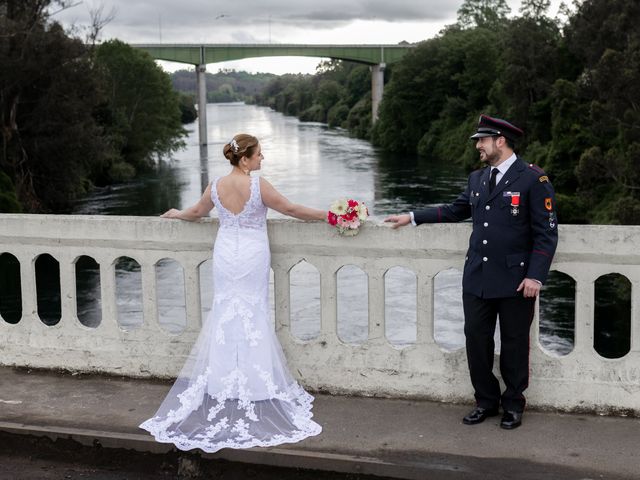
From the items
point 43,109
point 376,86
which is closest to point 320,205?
point 43,109

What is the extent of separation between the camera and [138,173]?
57938mm

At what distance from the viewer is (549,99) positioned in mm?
50219

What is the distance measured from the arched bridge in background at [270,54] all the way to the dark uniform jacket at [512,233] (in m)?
80.3

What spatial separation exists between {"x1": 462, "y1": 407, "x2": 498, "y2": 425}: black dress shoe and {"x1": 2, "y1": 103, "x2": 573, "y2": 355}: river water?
8.05 m

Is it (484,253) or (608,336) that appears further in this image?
(608,336)

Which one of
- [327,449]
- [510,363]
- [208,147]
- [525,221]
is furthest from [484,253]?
[208,147]

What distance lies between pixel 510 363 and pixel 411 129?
231ft

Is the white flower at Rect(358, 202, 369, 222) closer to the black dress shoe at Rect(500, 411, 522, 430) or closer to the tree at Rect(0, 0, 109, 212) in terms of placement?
the black dress shoe at Rect(500, 411, 522, 430)

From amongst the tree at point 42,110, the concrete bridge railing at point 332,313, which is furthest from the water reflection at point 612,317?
the tree at point 42,110

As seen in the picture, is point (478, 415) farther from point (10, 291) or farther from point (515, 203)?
point (10, 291)

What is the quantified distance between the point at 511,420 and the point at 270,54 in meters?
90.0

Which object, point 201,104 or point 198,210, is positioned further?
point 201,104

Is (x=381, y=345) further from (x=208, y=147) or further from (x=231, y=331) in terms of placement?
(x=208, y=147)

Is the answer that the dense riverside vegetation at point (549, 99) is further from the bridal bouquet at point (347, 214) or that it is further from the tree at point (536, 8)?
the bridal bouquet at point (347, 214)
